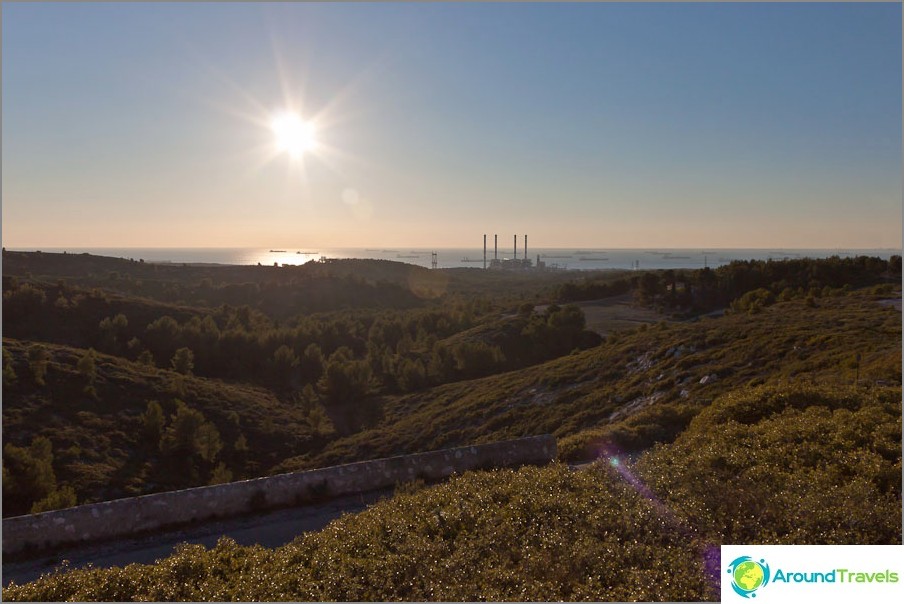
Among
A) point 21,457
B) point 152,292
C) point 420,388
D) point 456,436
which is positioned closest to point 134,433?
point 21,457

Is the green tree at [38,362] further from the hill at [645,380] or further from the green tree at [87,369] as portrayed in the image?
the hill at [645,380]

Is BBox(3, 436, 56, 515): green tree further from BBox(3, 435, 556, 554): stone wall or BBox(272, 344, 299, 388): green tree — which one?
BBox(272, 344, 299, 388): green tree

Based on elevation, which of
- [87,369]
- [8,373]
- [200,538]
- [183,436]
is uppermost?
[200,538]

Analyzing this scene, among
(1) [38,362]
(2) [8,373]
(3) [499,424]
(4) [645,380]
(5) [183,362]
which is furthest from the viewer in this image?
(5) [183,362]

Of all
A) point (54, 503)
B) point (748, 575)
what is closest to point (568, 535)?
point (748, 575)

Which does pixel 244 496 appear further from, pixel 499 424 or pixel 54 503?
pixel 499 424

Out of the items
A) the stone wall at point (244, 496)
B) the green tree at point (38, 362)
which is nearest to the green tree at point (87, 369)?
the green tree at point (38, 362)
